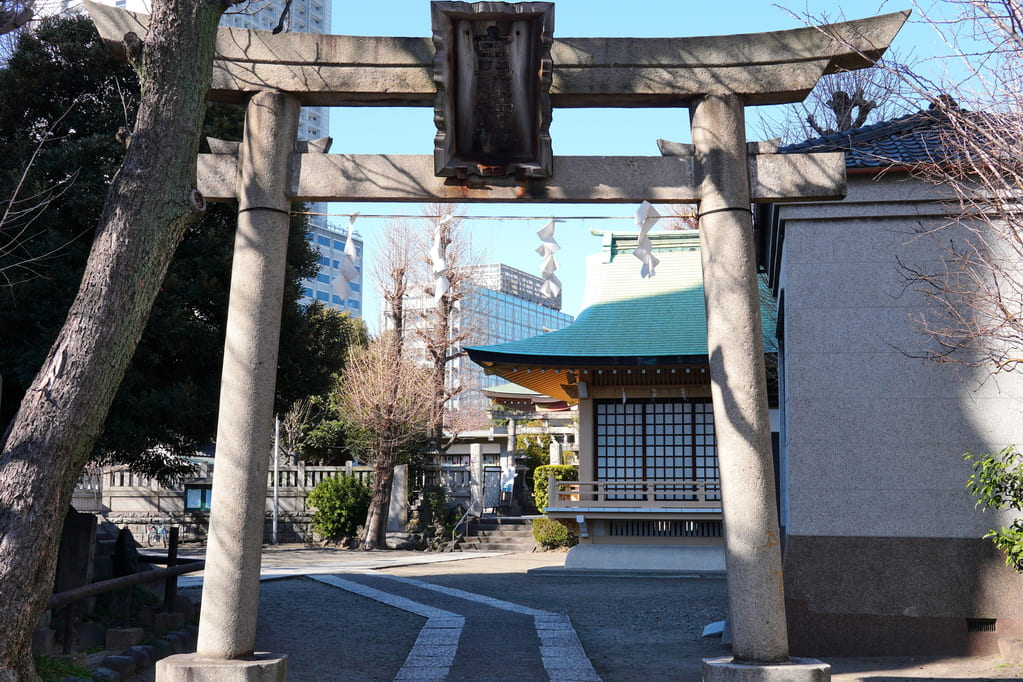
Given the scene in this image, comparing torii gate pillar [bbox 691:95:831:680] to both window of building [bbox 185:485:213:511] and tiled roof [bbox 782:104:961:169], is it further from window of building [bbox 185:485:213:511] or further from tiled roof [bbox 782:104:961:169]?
window of building [bbox 185:485:213:511]

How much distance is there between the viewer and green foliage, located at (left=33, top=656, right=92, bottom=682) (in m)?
6.76

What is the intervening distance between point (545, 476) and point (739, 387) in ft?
73.9

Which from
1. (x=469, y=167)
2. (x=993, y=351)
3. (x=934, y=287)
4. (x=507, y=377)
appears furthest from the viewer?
(x=507, y=377)

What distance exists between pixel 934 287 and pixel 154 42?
6808 millimetres

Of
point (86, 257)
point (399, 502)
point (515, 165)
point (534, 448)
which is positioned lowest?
point (399, 502)

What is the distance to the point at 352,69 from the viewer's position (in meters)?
6.23

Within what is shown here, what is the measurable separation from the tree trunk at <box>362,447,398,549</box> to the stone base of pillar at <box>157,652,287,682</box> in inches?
721

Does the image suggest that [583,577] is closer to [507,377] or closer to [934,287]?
[507,377]

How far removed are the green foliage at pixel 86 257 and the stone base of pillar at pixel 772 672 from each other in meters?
6.13

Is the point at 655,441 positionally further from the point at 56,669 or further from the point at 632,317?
the point at 56,669

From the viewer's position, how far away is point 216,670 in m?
5.43

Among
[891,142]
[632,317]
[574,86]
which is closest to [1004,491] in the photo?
[891,142]

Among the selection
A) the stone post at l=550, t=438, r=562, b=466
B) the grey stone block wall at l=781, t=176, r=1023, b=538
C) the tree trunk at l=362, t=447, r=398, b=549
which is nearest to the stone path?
the grey stone block wall at l=781, t=176, r=1023, b=538

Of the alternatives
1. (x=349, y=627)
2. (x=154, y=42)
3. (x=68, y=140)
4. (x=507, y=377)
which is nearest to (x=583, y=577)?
(x=507, y=377)
